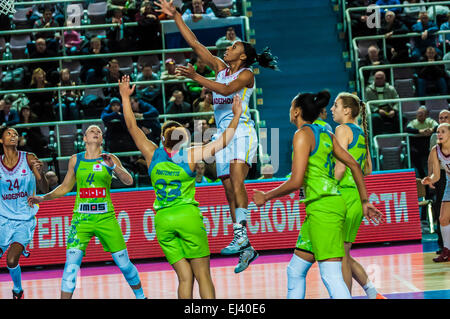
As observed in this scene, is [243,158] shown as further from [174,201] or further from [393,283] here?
[393,283]

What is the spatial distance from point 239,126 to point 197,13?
8204 mm

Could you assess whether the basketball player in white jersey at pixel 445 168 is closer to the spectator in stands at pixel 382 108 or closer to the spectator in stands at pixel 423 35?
the spectator in stands at pixel 382 108

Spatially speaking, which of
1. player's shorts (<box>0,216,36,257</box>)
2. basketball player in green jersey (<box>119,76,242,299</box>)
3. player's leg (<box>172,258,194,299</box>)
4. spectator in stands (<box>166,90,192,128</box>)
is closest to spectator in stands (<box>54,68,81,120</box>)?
spectator in stands (<box>166,90,192,128</box>)

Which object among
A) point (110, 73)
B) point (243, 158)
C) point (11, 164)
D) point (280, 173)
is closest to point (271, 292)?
point (243, 158)

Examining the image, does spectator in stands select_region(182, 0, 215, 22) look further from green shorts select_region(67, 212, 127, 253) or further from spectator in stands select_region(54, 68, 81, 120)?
green shorts select_region(67, 212, 127, 253)

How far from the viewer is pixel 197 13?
14.9 meters

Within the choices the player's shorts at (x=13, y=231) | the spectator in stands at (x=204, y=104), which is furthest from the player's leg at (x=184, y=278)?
the spectator in stands at (x=204, y=104)

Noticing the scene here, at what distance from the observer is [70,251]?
7348 mm

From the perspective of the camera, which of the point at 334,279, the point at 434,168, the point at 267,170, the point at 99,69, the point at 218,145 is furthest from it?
the point at 99,69

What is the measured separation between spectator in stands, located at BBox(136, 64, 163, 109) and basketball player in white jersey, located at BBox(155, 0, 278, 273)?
632 cm

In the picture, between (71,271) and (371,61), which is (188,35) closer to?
(71,271)

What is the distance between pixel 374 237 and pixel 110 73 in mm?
5816

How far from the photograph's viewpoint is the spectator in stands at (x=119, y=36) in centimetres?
1455

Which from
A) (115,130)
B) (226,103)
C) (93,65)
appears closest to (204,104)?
(115,130)
